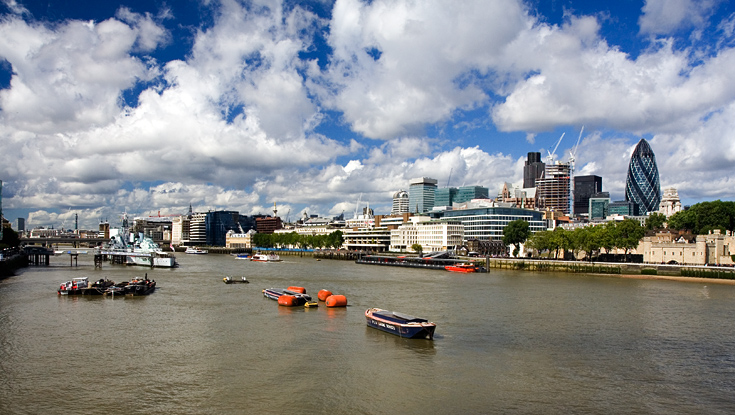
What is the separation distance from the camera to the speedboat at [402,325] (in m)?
34.9

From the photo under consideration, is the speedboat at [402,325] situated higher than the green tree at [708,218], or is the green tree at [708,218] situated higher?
the green tree at [708,218]

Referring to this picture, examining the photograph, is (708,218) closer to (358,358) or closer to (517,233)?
(517,233)

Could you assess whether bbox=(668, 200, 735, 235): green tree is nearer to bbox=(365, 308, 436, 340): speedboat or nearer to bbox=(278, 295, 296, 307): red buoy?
bbox=(278, 295, 296, 307): red buoy

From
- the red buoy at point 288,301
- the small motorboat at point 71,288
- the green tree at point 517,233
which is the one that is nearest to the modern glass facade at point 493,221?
the green tree at point 517,233

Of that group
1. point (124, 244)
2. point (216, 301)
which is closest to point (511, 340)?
point (216, 301)

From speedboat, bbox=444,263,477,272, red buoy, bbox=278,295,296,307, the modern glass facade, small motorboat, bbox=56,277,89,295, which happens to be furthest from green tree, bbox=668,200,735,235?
small motorboat, bbox=56,277,89,295

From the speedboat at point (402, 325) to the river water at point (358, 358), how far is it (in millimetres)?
756

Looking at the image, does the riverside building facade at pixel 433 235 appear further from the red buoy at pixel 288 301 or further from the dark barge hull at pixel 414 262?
the red buoy at pixel 288 301

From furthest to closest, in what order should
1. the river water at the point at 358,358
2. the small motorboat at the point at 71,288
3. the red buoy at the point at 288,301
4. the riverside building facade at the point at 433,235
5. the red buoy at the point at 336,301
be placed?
the riverside building facade at the point at 433,235, the small motorboat at the point at 71,288, the red buoy at the point at 288,301, the red buoy at the point at 336,301, the river water at the point at 358,358

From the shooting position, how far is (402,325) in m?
35.8

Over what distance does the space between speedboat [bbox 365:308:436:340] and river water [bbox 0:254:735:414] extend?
756mm

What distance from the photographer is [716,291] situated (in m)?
66.2

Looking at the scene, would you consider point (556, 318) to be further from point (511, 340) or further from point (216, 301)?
point (216, 301)

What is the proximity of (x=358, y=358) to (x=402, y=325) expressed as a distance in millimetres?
6006
